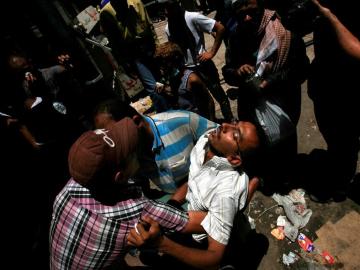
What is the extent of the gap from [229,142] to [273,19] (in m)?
1.47

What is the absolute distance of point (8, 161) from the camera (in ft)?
15.7

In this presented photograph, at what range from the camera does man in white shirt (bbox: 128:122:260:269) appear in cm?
167

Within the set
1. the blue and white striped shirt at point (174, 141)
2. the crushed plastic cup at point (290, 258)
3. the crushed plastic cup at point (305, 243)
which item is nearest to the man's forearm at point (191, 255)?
the blue and white striped shirt at point (174, 141)

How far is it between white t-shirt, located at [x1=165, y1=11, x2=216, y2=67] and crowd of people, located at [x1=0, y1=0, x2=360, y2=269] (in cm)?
2

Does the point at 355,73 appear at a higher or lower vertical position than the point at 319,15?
lower

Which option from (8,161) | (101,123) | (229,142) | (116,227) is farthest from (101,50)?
(116,227)

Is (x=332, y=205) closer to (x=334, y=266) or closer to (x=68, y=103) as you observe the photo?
(x=334, y=266)

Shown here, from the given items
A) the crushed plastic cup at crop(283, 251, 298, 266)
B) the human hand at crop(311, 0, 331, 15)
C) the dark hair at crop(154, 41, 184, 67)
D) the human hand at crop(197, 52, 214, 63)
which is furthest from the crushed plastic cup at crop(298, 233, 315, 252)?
the human hand at crop(197, 52, 214, 63)

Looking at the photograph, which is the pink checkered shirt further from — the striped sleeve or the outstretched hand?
the outstretched hand

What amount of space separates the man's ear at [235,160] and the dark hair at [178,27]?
226cm

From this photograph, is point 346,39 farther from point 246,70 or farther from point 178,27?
point 178,27

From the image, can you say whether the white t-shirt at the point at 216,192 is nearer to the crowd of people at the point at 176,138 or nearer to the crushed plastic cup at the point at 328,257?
the crowd of people at the point at 176,138

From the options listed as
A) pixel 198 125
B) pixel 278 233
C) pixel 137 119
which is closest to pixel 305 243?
pixel 278 233

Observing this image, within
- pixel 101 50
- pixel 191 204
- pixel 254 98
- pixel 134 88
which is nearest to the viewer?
pixel 191 204
